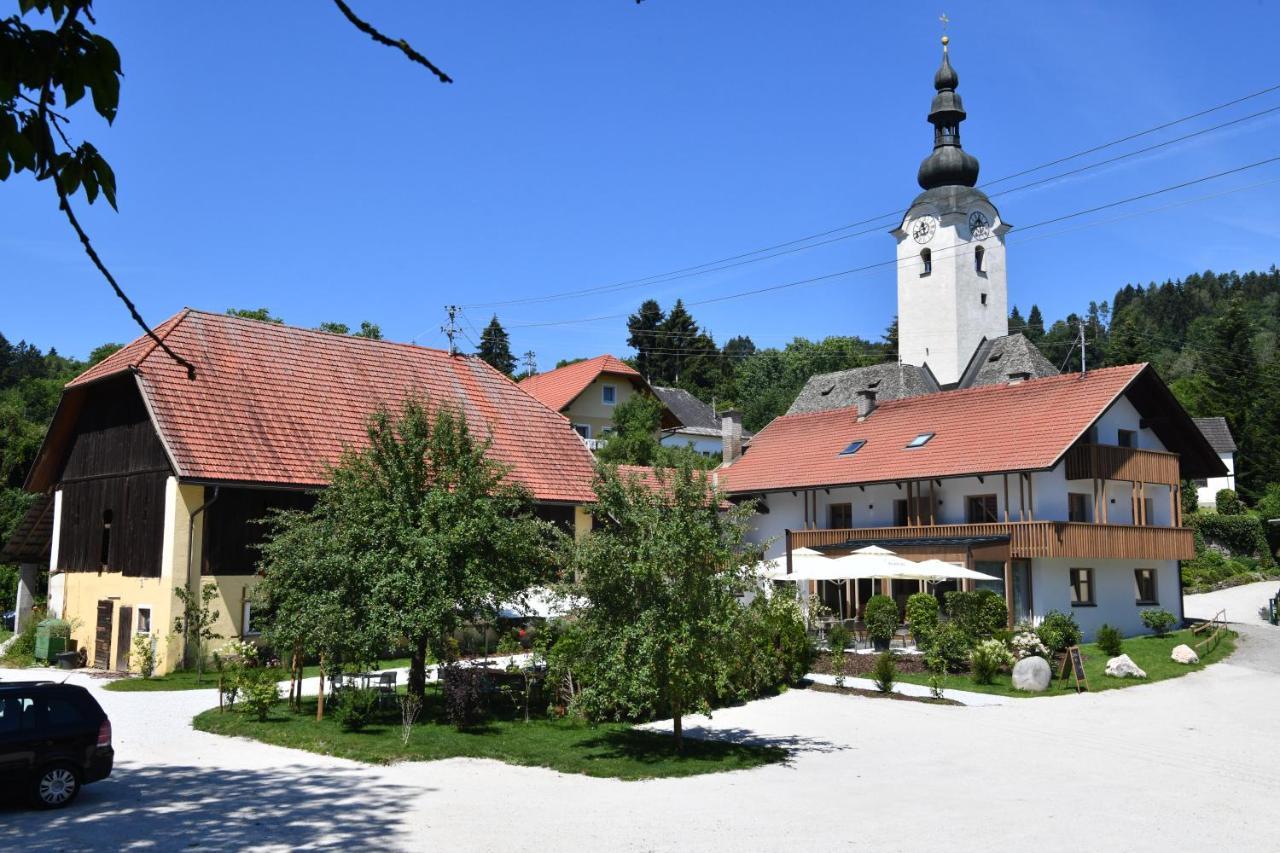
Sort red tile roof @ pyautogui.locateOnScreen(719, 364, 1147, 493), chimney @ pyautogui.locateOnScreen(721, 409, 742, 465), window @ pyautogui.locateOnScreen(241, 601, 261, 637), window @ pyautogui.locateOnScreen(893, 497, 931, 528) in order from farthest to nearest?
chimney @ pyautogui.locateOnScreen(721, 409, 742, 465) < window @ pyautogui.locateOnScreen(893, 497, 931, 528) < red tile roof @ pyautogui.locateOnScreen(719, 364, 1147, 493) < window @ pyautogui.locateOnScreen(241, 601, 261, 637)

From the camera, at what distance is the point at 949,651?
25.3m

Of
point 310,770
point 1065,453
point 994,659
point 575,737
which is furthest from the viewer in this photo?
point 1065,453

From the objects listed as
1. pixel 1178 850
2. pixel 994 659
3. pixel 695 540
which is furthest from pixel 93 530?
pixel 1178 850

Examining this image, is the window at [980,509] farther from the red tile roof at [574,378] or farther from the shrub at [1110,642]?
the red tile roof at [574,378]

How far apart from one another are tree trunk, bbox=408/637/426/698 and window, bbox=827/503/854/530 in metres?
20.5

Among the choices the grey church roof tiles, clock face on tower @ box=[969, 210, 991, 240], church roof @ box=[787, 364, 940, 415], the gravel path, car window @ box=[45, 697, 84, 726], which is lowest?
the gravel path

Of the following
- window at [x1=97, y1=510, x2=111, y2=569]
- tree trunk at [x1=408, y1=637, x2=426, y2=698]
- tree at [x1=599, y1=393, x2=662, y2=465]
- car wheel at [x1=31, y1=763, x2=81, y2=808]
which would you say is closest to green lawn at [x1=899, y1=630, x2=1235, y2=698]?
tree trunk at [x1=408, y1=637, x2=426, y2=698]

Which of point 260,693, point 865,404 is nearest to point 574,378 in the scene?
point 865,404

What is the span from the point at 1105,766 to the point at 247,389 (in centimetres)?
2310

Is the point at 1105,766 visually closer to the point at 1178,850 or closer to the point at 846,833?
the point at 1178,850

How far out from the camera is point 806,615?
1224 inches

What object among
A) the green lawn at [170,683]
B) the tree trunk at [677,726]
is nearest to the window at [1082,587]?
the tree trunk at [677,726]

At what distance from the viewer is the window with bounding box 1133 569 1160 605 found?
114 feet

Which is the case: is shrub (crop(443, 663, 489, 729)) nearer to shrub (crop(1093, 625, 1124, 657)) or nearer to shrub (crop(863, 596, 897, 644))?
shrub (crop(863, 596, 897, 644))
